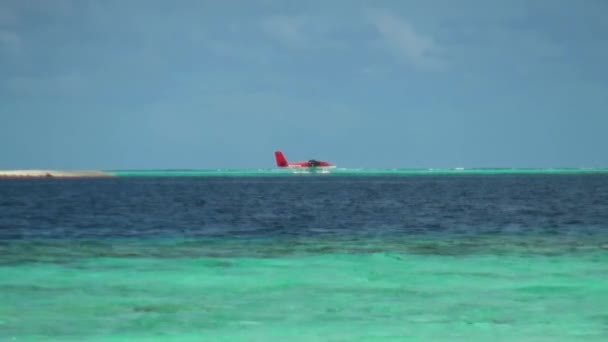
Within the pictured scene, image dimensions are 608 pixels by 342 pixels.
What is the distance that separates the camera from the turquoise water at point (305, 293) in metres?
15.6

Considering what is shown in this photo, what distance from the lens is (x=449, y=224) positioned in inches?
1694

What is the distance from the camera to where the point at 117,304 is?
1802 centimetres

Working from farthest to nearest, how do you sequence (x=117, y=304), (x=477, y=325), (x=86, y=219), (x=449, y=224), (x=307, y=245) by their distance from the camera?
(x=86, y=219)
(x=449, y=224)
(x=307, y=245)
(x=117, y=304)
(x=477, y=325)

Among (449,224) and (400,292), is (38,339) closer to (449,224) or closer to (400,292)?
(400,292)

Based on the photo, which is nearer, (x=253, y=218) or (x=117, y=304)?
(x=117, y=304)

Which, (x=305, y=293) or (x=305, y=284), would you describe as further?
(x=305, y=284)

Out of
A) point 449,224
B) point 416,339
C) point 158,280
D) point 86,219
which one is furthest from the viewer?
point 86,219

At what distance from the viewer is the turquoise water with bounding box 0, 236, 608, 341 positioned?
15.6 meters

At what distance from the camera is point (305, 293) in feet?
64.1

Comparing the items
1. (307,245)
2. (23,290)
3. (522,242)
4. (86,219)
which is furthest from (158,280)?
(86,219)

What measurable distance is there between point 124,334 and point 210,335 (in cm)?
143

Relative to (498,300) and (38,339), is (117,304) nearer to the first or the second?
(38,339)

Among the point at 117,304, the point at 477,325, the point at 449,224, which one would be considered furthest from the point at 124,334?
the point at 449,224

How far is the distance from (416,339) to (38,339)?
6.15 meters
